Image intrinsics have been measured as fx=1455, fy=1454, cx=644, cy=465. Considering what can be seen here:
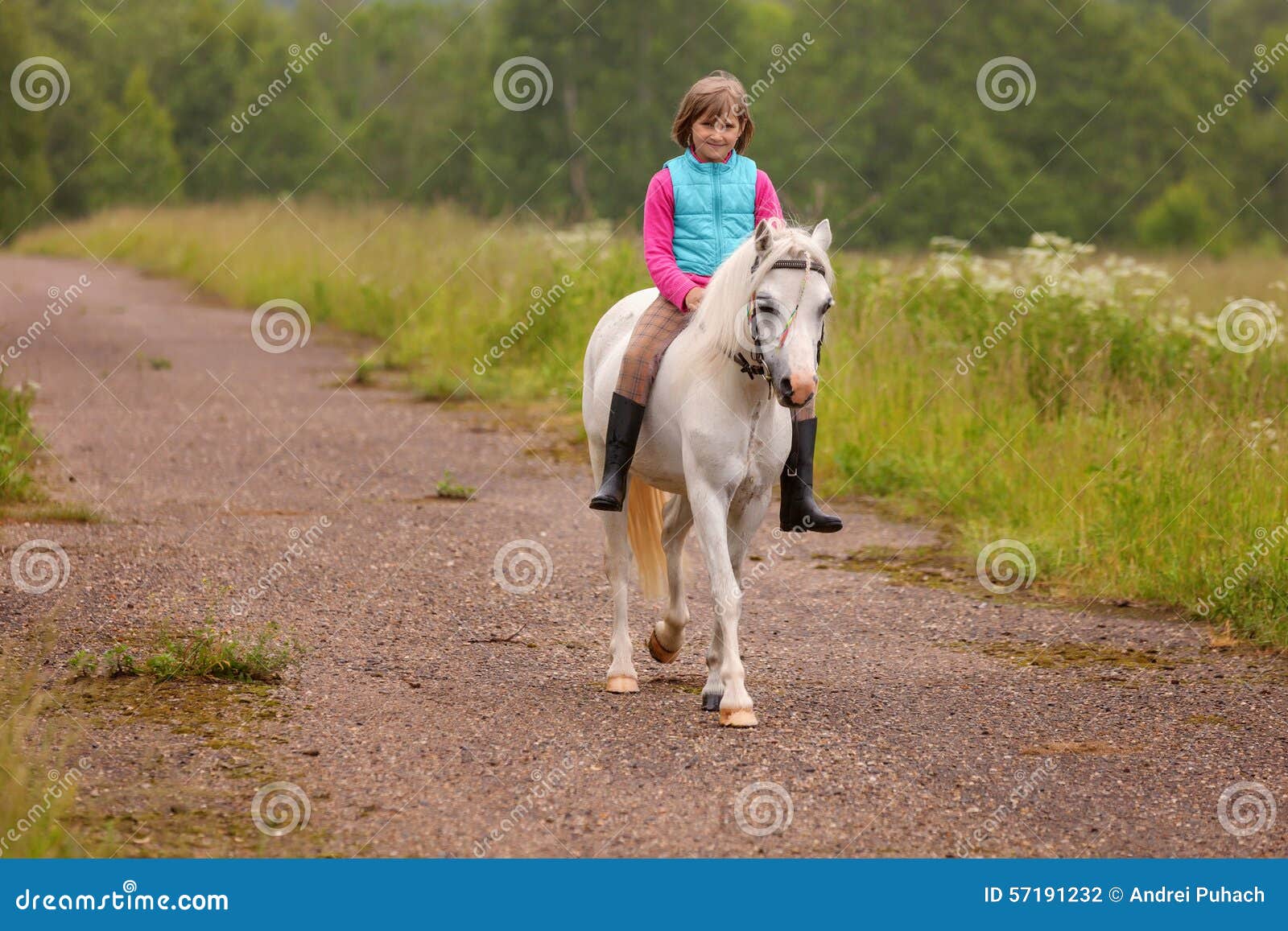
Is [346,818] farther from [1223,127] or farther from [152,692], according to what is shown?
[1223,127]

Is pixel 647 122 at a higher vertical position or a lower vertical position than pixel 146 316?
higher

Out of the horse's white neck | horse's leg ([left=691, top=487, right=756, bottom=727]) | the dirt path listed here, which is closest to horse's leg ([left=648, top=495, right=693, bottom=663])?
the dirt path

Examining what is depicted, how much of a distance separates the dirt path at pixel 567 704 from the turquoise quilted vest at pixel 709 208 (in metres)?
1.77

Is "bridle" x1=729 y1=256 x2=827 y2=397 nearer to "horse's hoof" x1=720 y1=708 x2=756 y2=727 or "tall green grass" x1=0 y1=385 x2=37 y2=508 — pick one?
"horse's hoof" x1=720 y1=708 x2=756 y2=727

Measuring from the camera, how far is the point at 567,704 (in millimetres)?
5598

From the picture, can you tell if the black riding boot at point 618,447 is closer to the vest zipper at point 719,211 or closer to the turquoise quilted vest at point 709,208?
the turquoise quilted vest at point 709,208

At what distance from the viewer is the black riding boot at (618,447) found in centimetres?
563

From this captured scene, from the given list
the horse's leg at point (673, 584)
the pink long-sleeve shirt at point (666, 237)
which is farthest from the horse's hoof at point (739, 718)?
the pink long-sleeve shirt at point (666, 237)

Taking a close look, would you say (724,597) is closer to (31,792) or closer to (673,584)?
(673,584)

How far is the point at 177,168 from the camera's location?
151 ft

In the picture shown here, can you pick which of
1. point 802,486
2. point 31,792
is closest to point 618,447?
point 802,486

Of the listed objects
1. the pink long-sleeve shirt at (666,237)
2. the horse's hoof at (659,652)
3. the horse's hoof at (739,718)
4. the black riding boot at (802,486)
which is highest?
the pink long-sleeve shirt at (666,237)

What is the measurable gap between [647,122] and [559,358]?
2702 centimetres

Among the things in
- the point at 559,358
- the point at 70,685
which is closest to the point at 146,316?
the point at 559,358
